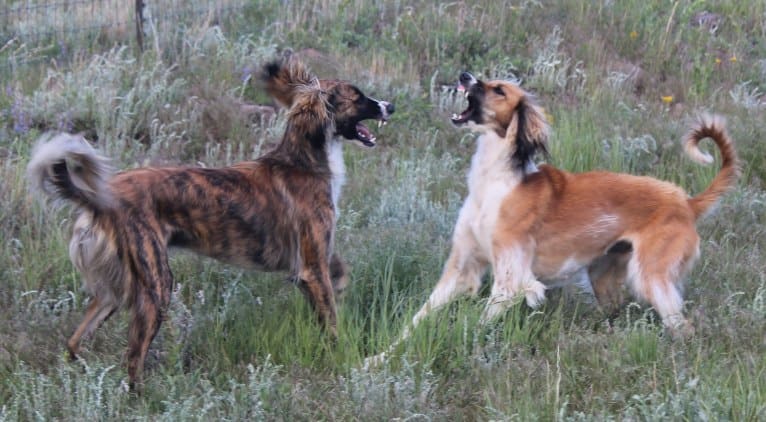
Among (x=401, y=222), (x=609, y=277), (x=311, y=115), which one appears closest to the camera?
(x=311, y=115)

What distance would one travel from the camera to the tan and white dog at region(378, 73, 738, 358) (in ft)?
19.9

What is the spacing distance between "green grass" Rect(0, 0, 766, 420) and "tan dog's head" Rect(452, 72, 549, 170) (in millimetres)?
927

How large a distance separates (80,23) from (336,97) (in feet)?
21.1

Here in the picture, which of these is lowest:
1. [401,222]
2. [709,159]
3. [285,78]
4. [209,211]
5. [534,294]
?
[401,222]

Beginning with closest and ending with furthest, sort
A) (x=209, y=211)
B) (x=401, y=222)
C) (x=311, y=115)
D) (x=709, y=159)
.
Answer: (x=209, y=211) < (x=311, y=115) < (x=709, y=159) < (x=401, y=222)

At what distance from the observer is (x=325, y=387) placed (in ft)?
16.4

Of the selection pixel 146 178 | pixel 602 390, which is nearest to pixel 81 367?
pixel 146 178

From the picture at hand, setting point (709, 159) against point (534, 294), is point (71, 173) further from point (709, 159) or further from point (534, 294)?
point (709, 159)

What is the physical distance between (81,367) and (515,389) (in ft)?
7.02

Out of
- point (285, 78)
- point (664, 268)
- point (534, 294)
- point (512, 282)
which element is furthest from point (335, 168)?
point (664, 268)

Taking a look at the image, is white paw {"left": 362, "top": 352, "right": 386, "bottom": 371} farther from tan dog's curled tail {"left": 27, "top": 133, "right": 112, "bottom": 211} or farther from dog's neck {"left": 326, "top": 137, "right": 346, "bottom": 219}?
tan dog's curled tail {"left": 27, "top": 133, "right": 112, "bottom": 211}

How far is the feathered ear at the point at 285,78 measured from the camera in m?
6.18

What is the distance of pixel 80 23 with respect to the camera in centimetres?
1166

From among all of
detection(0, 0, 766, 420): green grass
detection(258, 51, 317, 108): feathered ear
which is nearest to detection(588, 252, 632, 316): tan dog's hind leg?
detection(0, 0, 766, 420): green grass
